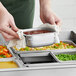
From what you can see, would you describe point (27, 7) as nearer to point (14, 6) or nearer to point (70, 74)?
point (14, 6)

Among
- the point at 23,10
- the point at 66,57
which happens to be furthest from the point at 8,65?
the point at 23,10

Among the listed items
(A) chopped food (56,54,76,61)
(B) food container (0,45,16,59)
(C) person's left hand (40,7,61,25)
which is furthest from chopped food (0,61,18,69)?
(C) person's left hand (40,7,61,25)

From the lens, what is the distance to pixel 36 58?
80.1 inches

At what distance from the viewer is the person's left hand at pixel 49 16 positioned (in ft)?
7.57

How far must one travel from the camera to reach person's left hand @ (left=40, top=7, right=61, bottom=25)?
90.8 inches

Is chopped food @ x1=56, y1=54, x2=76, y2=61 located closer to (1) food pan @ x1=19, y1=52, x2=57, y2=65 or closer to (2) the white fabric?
→ (1) food pan @ x1=19, y1=52, x2=57, y2=65

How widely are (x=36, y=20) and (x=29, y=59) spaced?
2.64 meters

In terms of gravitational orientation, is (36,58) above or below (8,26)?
below

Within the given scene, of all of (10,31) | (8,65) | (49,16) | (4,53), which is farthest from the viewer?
(49,16)

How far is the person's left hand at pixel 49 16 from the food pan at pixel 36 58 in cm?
35

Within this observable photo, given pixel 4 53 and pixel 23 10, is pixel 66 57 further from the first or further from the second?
pixel 23 10

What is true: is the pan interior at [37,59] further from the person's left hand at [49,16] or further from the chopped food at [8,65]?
the person's left hand at [49,16]

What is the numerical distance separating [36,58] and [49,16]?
47 centimetres

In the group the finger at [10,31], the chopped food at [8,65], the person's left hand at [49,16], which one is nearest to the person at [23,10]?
the person's left hand at [49,16]
